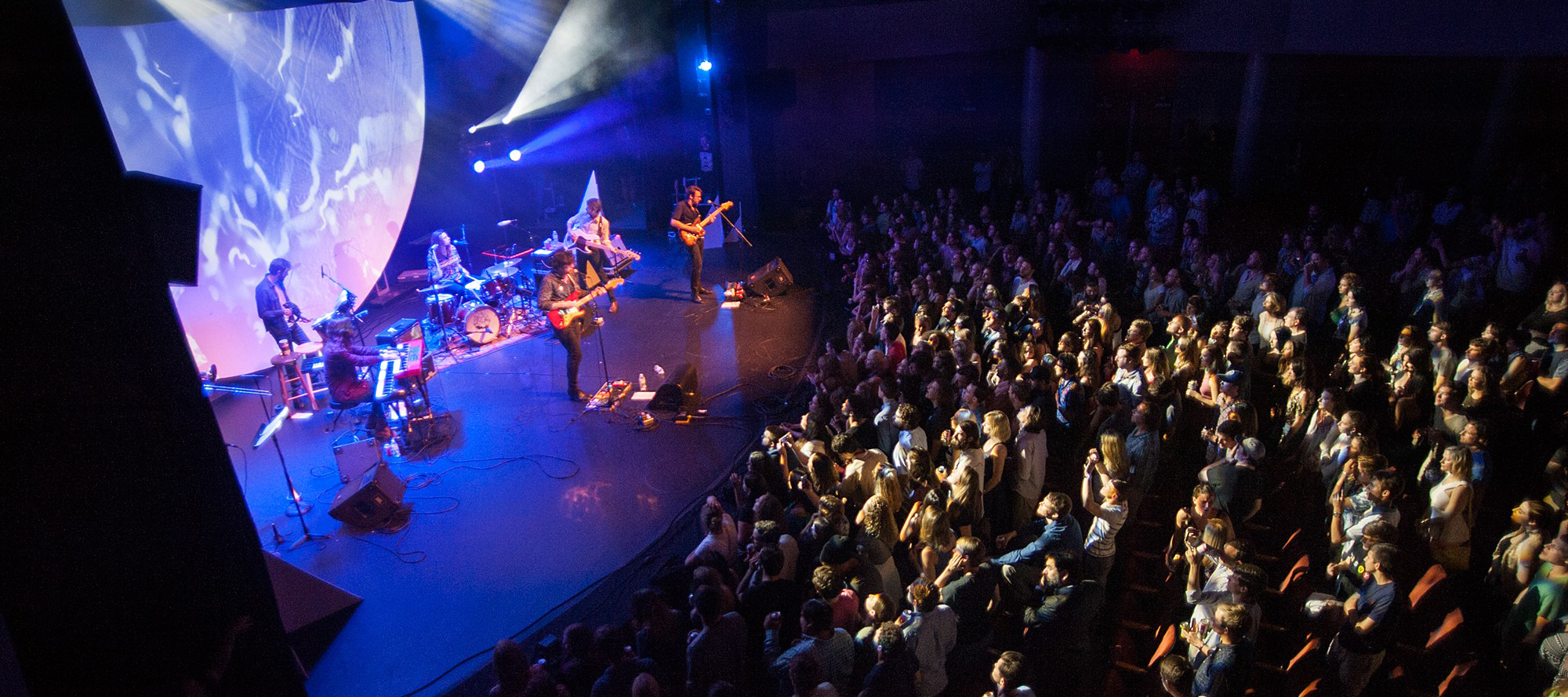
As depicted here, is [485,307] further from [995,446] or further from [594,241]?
[995,446]

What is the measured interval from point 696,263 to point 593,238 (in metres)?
1.40

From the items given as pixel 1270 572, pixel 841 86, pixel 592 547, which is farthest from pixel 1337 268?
pixel 841 86

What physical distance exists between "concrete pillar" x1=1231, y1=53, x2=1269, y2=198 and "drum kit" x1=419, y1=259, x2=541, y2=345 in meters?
10.3

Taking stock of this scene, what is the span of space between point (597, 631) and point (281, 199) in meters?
7.59

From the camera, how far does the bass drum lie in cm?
926

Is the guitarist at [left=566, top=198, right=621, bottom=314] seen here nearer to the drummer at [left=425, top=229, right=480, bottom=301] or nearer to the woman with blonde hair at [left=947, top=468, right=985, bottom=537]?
the drummer at [left=425, top=229, right=480, bottom=301]

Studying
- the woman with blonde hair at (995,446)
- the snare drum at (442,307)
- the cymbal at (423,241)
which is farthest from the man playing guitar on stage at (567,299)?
the cymbal at (423,241)

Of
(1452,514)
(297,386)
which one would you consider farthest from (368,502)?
(1452,514)

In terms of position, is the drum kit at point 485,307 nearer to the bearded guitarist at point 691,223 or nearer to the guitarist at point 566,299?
the bearded guitarist at point 691,223

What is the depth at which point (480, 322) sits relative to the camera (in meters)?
9.32

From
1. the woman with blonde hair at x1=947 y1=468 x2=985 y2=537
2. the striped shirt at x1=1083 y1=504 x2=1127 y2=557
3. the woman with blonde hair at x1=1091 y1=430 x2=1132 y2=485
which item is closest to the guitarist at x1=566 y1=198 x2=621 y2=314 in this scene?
the woman with blonde hair at x1=947 y1=468 x2=985 y2=537

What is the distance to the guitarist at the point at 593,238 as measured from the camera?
9711 millimetres

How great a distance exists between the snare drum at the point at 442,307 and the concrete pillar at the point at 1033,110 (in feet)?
30.7

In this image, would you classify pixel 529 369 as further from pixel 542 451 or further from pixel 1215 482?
pixel 1215 482
